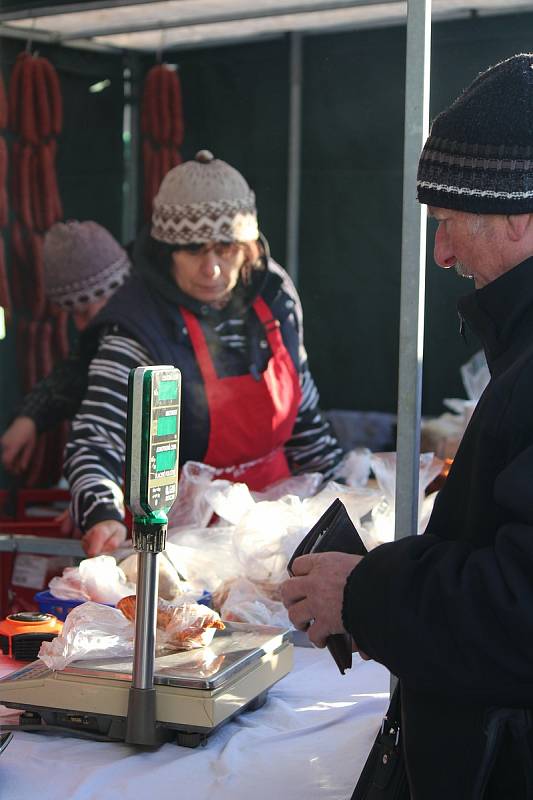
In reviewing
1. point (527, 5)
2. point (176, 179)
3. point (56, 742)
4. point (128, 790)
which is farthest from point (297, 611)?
point (527, 5)

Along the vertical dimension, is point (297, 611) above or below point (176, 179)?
below

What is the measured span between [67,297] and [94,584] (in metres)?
2.22

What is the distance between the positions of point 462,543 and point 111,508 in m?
1.48

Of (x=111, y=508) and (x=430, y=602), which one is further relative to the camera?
(x=111, y=508)

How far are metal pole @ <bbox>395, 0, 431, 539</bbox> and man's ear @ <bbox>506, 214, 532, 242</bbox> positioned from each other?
16.1 inches

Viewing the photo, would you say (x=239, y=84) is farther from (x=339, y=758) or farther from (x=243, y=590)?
(x=339, y=758)

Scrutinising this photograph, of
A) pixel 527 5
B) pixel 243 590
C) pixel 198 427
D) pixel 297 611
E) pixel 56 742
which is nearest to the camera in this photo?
pixel 297 611

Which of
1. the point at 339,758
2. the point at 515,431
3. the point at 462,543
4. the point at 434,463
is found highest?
the point at 515,431

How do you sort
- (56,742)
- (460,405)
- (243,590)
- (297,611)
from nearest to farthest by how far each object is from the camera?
(297,611) < (56,742) < (243,590) < (460,405)

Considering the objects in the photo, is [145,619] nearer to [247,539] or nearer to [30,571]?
[247,539]

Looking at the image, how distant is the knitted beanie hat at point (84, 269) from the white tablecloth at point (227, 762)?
250cm

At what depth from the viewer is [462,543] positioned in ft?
4.06

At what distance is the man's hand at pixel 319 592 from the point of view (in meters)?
1.33

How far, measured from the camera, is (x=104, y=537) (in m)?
2.51
